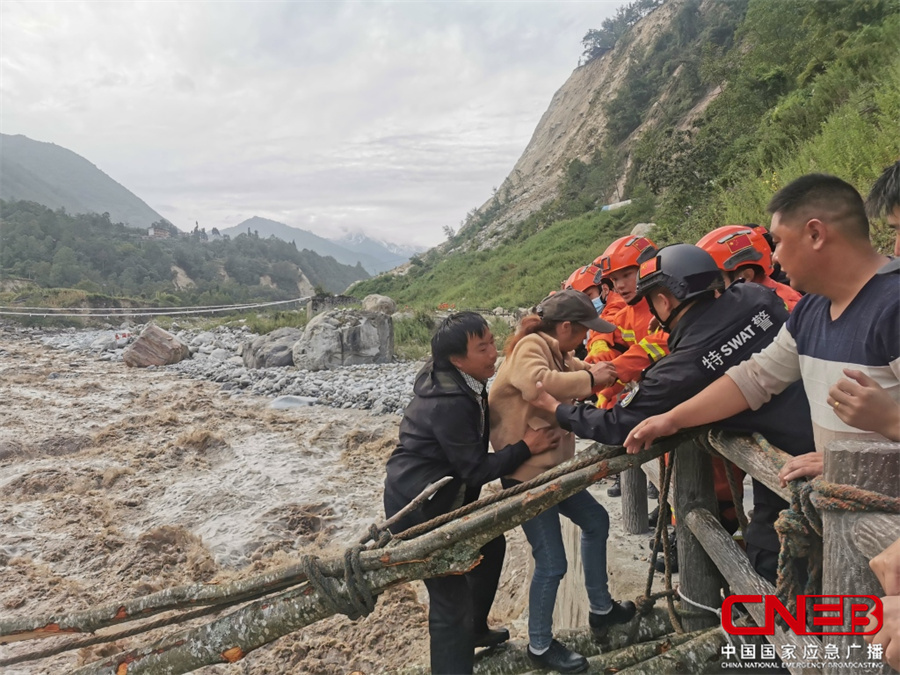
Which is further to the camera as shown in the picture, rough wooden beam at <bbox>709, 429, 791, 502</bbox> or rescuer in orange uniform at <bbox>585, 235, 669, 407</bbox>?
rescuer in orange uniform at <bbox>585, 235, 669, 407</bbox>

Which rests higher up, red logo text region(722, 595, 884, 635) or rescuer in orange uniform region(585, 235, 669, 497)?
rescuer in orange uniform region(585, 235, 669, 497)

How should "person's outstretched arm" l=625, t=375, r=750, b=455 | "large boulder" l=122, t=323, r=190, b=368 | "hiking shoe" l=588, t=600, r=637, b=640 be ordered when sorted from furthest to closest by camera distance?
1. "large boulder" l=122, t=323, r=190, b=368
2. "hiking shoe" l=588, t=600, r=637, b=640
3. "person's outstretched arm" l=625, t=375, r=750, b=455

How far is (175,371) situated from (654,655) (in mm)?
14504

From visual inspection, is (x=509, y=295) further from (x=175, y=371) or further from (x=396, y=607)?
(x=396, y=607)

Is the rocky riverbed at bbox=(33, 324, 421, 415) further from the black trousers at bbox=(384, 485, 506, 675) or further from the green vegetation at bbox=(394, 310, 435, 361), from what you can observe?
the black trousers at bbox=(384, 485, 506, 675)

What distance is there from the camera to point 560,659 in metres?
2.34

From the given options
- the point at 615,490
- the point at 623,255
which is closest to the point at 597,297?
the point at 623,255

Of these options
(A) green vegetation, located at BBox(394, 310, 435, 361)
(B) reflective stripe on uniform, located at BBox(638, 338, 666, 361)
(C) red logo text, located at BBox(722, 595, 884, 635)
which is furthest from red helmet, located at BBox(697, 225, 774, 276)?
(A) green vegetation, located at BBox(394, 310, 435, 361)

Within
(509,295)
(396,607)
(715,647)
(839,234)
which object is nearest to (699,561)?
(715,647)

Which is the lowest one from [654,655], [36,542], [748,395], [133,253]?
[36,542]

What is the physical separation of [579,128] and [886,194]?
53.1 meters

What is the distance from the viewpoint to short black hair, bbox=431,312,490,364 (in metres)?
2.38

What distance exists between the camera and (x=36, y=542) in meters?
5.69

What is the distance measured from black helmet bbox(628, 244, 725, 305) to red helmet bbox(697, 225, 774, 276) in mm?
1381
